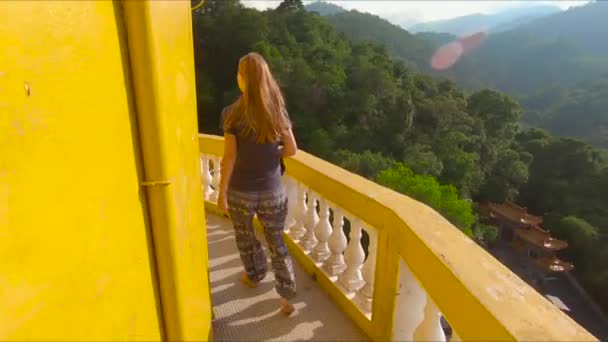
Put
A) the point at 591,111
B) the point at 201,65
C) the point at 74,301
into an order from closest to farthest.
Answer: the point at 74,301 → the point at 201,65 → the point at 591,111

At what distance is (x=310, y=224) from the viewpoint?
3080 millimetres

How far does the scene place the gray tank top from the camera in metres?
2.22

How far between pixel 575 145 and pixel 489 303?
1808 inches

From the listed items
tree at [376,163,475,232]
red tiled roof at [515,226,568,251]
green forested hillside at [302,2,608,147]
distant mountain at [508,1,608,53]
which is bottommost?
red tiled roof at [515,226,568,251]

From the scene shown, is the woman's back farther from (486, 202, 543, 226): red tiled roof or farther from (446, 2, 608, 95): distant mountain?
(446, 2, 608, 95): distant mountain

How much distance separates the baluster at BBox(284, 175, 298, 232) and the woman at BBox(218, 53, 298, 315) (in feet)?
2.50

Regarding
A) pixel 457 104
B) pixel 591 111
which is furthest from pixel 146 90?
pixel 591 111

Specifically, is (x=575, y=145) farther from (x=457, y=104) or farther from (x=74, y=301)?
(x=74, y=301)

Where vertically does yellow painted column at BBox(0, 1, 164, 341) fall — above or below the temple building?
above

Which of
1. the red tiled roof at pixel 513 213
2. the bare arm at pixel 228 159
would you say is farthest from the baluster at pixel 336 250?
the red tiled roof at pixel 513 213

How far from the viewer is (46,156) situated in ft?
3.21

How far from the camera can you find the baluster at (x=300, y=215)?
3101 millimetres

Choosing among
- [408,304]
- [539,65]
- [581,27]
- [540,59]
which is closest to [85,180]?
[408,304]

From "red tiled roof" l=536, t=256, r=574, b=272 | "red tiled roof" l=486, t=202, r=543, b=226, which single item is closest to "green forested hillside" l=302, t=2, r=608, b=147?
"red tiled roof" l=486, t=202, r=543, b=226
